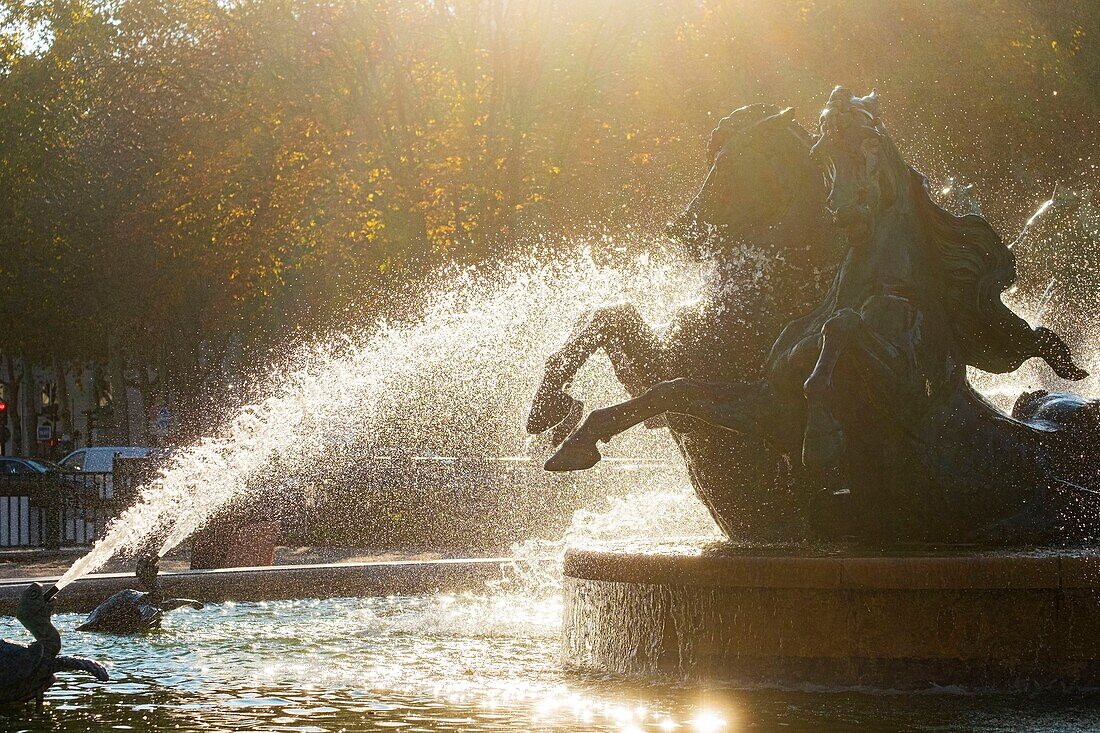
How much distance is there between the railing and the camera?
2241 centimetres

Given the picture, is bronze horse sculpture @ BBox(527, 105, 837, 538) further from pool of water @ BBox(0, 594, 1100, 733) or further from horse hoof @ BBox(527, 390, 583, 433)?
pool of water @ BBox(0, 594, 1100, 733)

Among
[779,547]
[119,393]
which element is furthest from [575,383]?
[119,393]

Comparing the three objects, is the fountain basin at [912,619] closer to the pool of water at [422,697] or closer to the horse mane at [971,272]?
the pool of water at [422,697]

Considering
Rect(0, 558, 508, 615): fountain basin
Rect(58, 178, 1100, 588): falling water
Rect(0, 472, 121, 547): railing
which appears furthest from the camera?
Rect(0, 472, 121, 547): railing

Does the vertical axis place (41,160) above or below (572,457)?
above

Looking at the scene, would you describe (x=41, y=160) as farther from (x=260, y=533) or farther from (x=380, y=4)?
(x=260, y=533)

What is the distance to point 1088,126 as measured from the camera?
79.4 feet

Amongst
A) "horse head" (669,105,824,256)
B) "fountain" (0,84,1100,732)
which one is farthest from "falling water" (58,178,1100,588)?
"fountain" (0,84,1100,732)

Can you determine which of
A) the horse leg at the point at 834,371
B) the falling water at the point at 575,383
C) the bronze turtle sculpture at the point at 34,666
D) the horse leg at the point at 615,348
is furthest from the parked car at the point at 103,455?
the horse leg at the point at 834,371

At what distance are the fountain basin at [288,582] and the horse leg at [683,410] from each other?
16.8 feet

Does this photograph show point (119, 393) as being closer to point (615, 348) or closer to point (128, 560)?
point (128, 560)

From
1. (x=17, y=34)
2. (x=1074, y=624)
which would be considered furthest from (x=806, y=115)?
(x=17, y=34)

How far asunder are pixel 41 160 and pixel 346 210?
9.35m

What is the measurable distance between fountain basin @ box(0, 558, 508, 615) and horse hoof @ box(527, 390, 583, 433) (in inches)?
175
